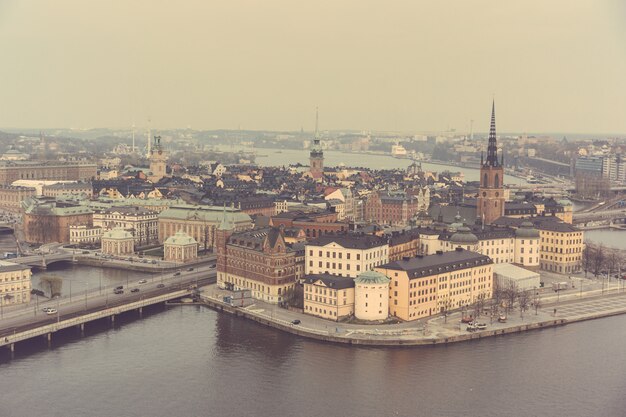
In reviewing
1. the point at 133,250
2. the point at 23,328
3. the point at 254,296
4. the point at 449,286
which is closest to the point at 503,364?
the point at 449,286

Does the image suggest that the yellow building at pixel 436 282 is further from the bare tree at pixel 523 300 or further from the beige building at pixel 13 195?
the beige building at pixel 13 195

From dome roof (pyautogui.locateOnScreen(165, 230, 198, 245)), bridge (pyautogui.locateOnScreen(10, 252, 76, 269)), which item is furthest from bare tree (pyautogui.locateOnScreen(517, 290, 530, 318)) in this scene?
bridge (pyautogui.locateOnScreen(10, 252, 76, 269))

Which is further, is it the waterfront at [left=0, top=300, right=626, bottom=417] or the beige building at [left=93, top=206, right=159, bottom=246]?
the beige building at [left=93, top=206, right=159, bottom=246]

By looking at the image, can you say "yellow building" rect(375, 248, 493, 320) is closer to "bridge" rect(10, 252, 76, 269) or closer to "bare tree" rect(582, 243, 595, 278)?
"bare tree" rect(582, 243, 595, 278)

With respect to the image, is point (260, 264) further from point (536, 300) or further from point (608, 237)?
point (608, 237)

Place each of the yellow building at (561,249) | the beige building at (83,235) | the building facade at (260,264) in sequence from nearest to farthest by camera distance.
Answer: the building facade at (260,264)
the yellow building at (561,249)
the beige building at (83,235)

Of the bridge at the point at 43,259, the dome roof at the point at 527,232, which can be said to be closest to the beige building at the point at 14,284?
the bridge at the point at 43,259
